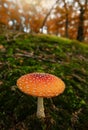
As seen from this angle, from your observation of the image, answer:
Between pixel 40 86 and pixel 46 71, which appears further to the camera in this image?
pixel 46 71

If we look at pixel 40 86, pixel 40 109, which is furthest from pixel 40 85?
pixel 40 109

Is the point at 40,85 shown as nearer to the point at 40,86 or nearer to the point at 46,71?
the point at 40,86

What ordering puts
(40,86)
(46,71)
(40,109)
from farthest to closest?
(46,71) < (40,109) < (40,86)

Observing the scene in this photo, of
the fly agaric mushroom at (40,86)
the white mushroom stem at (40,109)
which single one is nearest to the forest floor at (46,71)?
the white mushroom stem at (40,109)

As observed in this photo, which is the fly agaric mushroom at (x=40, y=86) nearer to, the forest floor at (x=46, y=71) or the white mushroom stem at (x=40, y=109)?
the white mushroom stem at (x=40, y=109)

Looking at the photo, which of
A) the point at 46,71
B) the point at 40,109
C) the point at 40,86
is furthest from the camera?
the point at 46,71
